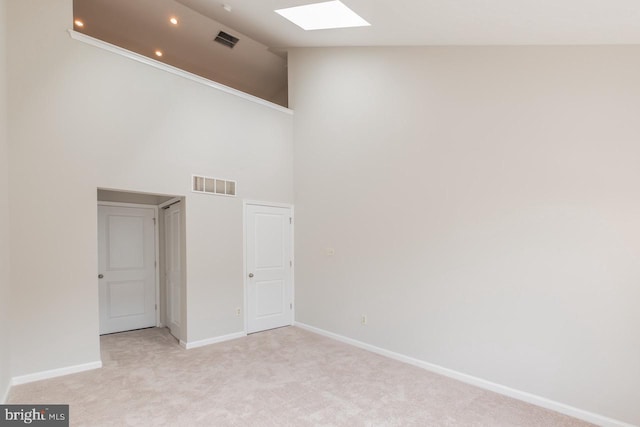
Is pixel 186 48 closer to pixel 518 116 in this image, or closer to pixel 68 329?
pixel 68 329

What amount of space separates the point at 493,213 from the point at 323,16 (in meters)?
3.02

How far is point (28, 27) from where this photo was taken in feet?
11.9

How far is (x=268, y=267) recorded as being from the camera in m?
5.62

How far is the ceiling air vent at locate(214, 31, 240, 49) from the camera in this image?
573 centimetres

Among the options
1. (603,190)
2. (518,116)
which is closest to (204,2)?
(518,116)

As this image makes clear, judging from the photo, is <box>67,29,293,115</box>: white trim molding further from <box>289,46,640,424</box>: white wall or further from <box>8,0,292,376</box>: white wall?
<box>289,46,640,424</box>: white wall

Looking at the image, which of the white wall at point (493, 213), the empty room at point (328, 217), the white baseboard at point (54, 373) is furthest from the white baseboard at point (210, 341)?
the white wall at point (493, 213)

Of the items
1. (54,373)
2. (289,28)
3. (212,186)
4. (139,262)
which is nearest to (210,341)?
(54,373)

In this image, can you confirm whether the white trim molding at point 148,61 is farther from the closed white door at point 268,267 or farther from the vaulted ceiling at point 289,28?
the closed white door at point 268,267

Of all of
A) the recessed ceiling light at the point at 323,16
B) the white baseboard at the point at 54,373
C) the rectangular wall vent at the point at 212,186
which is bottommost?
the white baseboard at the point at 54,373

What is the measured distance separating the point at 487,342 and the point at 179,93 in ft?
15.6

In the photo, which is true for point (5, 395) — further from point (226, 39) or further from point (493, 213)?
point (226, 39)

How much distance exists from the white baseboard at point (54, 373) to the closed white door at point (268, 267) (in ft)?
6.72

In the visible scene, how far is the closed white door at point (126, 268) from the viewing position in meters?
5.33
